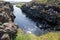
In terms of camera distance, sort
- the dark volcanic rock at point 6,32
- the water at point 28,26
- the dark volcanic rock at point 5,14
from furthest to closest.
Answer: the water at point 28,26 → the dark volcanic rock at point 5,14 → the dark volcanic rock at point 6,32

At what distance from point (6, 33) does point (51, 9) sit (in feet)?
192

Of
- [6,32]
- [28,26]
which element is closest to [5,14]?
[28,26]

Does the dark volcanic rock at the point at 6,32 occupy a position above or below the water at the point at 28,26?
above

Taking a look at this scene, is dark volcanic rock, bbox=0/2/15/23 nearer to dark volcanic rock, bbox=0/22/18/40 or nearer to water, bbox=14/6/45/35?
water, bbox=14/6/45/35

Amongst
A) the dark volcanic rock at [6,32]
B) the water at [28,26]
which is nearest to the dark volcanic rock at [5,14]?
the water at [28,26]

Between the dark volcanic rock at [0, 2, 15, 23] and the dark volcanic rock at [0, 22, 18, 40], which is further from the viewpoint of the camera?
the dark volcanic rock at [0, 2, 15, 23]

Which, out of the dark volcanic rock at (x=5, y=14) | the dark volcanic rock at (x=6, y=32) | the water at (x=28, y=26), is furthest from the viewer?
the water at (x=28, y=26)

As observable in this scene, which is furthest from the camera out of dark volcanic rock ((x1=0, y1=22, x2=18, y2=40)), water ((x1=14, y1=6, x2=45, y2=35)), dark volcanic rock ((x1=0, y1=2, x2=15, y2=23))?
water ((x1=14, y1=6, x2=45, y2=35))

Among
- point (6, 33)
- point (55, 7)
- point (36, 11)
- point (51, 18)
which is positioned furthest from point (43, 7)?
point (6, 33)

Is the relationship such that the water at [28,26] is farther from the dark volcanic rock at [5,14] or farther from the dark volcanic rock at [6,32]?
the dark volcanic rock at [6,32]

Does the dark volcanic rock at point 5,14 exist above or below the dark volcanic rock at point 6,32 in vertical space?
below

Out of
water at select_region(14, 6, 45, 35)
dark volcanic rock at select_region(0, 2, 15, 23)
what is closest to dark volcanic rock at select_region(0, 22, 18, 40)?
dark volcanic rock at select_region(0, 2, 15, 23)

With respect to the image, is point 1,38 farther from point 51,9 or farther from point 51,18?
point 51,9

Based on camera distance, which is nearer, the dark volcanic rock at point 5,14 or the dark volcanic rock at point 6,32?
the dark volcanic rock at point 6,32
